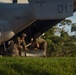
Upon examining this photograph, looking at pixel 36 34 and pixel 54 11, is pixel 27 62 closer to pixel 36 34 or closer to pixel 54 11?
pixel 54 11

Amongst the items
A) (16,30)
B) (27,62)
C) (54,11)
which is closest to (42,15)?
(54,11)

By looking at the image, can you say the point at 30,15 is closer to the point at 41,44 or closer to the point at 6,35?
the point at 6,35

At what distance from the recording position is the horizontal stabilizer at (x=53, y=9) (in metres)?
11.8

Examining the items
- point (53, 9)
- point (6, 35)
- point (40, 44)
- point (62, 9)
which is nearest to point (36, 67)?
point (53, 9)

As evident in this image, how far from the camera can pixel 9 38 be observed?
12531mm

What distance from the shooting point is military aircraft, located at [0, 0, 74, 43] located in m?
11.8

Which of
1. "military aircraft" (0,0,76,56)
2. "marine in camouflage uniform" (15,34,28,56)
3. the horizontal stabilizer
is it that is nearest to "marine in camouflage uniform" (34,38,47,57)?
"military aircraft" (0,0,76,56)

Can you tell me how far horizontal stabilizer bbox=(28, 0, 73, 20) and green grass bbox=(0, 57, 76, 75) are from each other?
247 cm

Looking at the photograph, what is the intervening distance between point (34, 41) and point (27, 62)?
3.61 meters

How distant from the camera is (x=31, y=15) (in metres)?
12.3

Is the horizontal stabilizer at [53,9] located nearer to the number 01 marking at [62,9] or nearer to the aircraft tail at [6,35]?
the number 01 marking at [62,9]

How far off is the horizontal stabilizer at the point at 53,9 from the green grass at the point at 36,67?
2471mm

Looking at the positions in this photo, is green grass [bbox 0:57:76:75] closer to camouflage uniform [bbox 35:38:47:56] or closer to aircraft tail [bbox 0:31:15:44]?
aircraft tail [bbox 0:31:15:44]

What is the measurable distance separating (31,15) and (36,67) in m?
3.45
